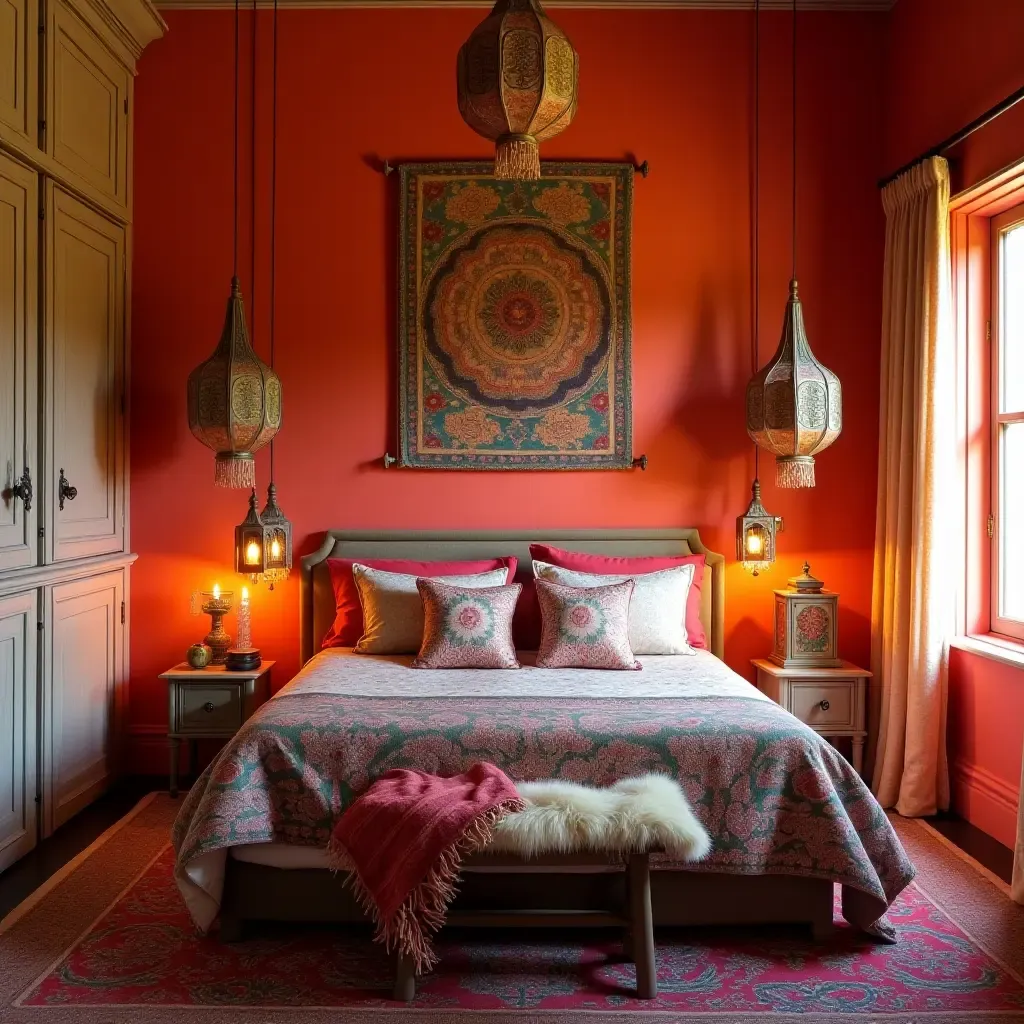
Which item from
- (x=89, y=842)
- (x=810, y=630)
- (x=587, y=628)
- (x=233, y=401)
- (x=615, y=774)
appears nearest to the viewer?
(x=615, y=774)

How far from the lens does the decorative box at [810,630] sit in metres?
4.30

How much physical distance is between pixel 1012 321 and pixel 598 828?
2.73 meters

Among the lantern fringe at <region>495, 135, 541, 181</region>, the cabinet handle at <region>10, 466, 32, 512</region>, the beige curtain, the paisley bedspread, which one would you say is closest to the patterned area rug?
the paisley bedspread

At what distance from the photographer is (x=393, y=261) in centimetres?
460

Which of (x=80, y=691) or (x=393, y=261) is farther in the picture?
(x=393, y=261)

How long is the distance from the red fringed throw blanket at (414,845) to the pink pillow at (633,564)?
68.1 inches

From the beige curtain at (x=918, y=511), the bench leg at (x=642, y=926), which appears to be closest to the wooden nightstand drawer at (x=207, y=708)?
the bench leg at (x=642, y=926)

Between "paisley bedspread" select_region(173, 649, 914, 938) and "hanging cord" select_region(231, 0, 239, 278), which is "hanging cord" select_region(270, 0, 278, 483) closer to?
"hanging cord" select_region(231, 0, 239, 278)

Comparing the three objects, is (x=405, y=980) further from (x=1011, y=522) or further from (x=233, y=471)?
(x=1011, y=522)

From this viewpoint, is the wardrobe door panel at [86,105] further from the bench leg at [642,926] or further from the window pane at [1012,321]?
the window pane at [1012,321]

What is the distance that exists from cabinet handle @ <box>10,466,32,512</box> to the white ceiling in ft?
7.85

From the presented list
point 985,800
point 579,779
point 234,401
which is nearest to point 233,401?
point 234,401

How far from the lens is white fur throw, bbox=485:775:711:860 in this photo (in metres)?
2.44

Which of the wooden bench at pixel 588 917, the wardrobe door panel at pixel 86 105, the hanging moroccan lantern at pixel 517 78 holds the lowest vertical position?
the wooden bench at pixel 588 917
